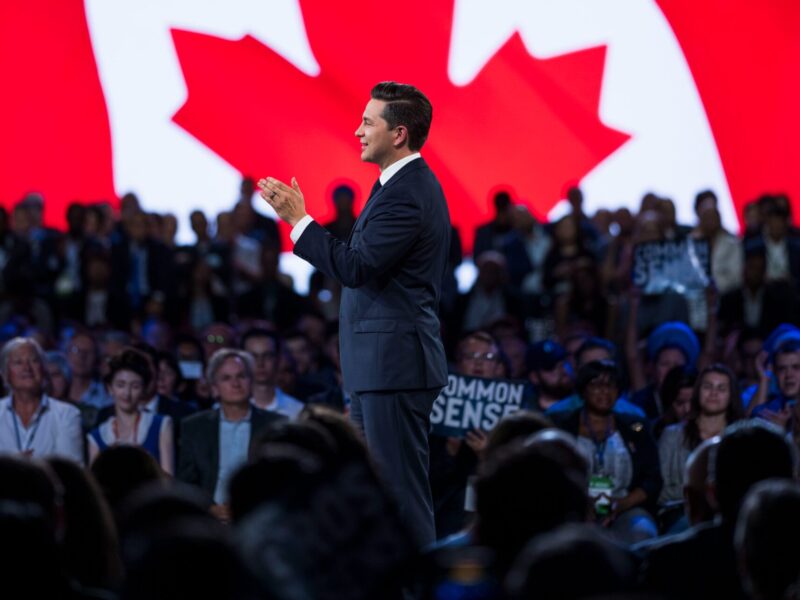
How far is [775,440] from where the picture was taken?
351 cm

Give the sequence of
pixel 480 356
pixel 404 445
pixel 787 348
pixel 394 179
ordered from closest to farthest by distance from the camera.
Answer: pixel 404 445 → pixel 394 179 → pixel 787 348 → pixel 480 356

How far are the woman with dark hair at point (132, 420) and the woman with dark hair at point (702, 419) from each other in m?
2.27

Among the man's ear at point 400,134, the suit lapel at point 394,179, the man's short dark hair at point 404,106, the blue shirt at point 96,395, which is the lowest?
the blue shirt at point 96,395

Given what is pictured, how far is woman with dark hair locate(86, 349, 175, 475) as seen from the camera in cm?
710

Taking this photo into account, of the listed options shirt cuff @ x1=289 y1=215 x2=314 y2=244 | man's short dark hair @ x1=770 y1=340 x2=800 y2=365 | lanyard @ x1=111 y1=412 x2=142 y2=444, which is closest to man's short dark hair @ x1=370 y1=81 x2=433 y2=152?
shirt cuff @ x1=289 y1=215 x2=314 y2=244

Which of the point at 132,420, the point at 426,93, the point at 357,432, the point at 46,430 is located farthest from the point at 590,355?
the point at 426,93

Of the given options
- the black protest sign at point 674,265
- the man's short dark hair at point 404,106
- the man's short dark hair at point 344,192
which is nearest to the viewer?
the man's short dark hair at point 404,106

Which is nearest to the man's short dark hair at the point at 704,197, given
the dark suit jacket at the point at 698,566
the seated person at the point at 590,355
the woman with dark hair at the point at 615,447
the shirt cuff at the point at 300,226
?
the seated person at the point at 590,355

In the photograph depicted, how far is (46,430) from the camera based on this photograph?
23.3 ft

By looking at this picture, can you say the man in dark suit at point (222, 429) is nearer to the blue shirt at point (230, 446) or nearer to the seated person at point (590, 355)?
the blue shirt at point (230, 446)

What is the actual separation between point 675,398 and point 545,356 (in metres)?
0.75

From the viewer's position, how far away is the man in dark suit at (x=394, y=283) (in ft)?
15.8

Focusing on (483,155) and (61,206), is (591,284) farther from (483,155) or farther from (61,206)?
(61,206)

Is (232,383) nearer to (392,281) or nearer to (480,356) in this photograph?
(480,356)
